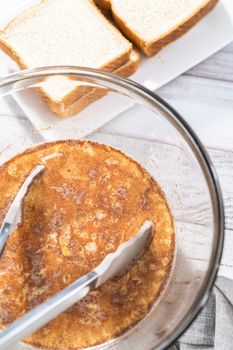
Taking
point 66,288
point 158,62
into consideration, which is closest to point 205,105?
point 158,62

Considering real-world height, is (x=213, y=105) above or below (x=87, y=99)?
below

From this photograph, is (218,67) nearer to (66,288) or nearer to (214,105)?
(214,105)

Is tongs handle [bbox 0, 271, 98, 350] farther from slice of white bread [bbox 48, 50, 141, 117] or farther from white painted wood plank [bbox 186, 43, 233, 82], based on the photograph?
white painted wood plank [bbox 186, 43, 233, 82]

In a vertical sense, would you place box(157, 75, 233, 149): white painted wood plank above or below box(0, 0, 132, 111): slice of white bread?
below

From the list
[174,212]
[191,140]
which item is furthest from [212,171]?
[174,212]

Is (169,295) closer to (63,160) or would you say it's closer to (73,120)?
(63,160)

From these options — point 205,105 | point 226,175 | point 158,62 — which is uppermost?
point 158,62

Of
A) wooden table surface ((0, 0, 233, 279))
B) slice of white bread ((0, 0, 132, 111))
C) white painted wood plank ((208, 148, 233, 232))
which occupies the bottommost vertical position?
white painted wood plank ((208, 148, 233, 232))

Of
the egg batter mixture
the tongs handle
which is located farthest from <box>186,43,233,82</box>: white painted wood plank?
the tongs handle
